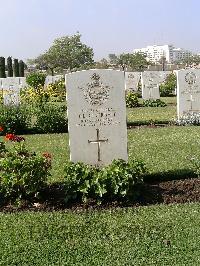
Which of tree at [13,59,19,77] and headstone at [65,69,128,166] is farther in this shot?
tree at [13,59,19,77]

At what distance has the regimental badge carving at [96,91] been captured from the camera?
6.98 m

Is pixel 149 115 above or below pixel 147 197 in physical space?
above

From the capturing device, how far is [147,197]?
6.73 meters

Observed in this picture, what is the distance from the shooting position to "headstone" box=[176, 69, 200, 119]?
1419 centimetres

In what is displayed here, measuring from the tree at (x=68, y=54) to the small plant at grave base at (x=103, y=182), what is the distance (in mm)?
62178

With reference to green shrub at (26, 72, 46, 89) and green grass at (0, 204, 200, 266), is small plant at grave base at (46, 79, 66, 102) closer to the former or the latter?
green shrub at (26, 72, 46, 89)

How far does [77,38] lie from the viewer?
71.4 m

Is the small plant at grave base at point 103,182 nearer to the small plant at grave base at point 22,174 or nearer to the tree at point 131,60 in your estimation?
the small plant at grave base at point 22,174

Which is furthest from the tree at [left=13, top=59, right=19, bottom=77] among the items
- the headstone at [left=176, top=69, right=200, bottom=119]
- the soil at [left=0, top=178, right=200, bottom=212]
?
the soil at [left=0, top=178, right=200, bottom=212]

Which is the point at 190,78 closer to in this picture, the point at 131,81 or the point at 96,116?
the point at 96,116

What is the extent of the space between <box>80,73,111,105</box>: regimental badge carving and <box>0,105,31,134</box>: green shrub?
724 cm

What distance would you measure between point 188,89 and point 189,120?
0.95 meters

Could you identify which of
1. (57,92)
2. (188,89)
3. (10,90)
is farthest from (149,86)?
(188,89)

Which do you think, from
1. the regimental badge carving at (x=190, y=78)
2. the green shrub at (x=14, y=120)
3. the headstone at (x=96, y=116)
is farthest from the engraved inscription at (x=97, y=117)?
the regimental badge carving at (x=190, y=78)
